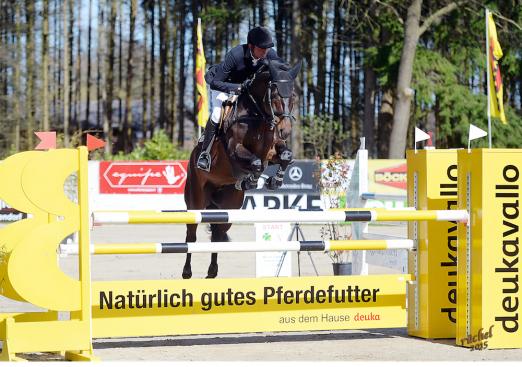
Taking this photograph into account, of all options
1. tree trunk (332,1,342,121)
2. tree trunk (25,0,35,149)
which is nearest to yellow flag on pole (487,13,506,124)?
tree trunk (25,0,35,149)

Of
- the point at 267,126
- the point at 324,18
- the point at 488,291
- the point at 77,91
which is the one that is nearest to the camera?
Answer: the point at 488,291

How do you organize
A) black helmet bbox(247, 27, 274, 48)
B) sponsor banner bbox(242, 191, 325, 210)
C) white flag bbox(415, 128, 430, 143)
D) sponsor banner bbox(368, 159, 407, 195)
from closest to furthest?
1. white flag bbox(415, 128, 430, 143)
2. black helmet bbox(247, 27, 274, 48)
3. sponsor banner bbox(242, 191, 325, 210)
4. sponsor banner bbox(368, 159, 407, 195)

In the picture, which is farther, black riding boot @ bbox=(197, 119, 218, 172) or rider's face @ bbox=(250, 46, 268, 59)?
black riding boot @ bbox=(197, 119, 218, 172)

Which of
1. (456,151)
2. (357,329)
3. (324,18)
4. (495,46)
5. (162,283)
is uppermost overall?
(324,18)

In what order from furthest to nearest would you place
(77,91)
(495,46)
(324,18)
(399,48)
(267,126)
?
1. (77,91)
2. (324,18)
3. (399,48)
4. (495,46)
5. (267,126)

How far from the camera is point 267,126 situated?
737 cm

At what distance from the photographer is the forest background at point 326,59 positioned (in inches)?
1129

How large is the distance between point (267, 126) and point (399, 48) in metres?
22.6

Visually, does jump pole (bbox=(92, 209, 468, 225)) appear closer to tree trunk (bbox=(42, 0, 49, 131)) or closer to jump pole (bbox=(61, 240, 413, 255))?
jump pole (bbox=(61, 240, 413, 255))

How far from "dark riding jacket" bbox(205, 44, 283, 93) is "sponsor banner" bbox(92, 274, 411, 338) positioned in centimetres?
219

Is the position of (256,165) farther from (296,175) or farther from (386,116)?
(386,116)

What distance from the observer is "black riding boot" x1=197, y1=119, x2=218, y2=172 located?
7.59 metres

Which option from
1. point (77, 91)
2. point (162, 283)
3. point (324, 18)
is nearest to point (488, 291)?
point (162, 283)

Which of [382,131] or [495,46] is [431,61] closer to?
[382,131]
